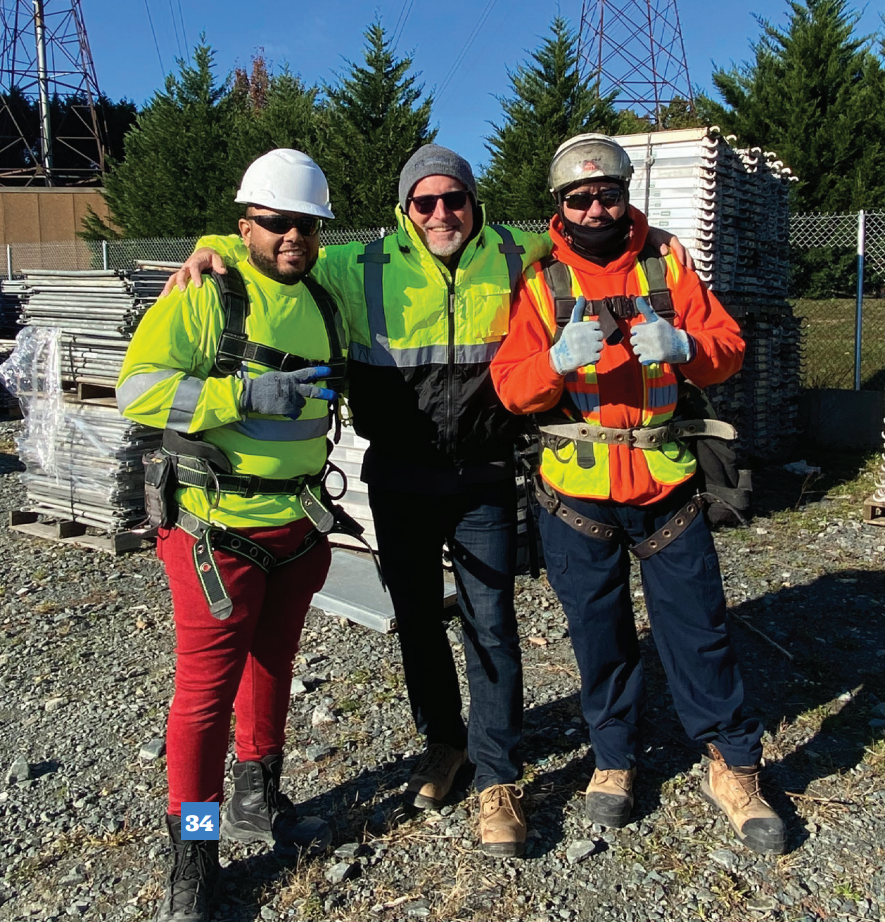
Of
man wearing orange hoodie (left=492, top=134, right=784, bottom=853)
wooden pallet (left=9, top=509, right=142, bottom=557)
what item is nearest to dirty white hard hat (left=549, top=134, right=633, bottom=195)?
man wearing orange hoodie (left=492, top=134, right=784, bottom=853)

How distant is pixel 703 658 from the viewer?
307 centimetres

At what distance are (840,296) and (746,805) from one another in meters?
16.5

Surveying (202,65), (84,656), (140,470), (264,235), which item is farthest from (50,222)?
(264,235)

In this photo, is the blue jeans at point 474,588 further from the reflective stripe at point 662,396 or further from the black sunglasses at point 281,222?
the black sunglasses at point 281,222

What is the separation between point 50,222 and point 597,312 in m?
29.7

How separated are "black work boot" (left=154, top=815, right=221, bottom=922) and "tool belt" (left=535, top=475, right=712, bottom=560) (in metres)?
1.58

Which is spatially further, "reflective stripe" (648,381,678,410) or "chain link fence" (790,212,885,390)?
"chain link fence" (790,212,885,390)

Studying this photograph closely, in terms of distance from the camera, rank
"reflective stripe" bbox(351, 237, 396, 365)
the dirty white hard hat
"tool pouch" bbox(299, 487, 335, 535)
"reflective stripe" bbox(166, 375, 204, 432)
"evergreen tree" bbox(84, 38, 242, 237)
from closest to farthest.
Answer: "reflective stripe" bbox(166, 375, 204, 432) → "tool pouch" bbox(299, 487, 335, 535) → the dirty white hard hat → "reflective stripe" bbox(351, 237, 396, 365) → "evergreen tree" bbox(84, 38, 242, 237)

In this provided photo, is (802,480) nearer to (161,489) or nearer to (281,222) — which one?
(281,222)

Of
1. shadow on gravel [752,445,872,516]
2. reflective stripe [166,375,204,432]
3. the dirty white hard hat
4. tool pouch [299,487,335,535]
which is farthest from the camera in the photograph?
shadow on gravel [752,445,872,516]

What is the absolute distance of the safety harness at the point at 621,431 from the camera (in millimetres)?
2945

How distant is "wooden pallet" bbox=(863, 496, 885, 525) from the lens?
6930 mm

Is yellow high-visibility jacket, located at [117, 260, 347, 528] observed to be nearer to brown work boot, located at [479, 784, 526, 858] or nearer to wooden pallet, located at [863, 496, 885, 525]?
brown work boot, located at [479, 784, 526, 858]

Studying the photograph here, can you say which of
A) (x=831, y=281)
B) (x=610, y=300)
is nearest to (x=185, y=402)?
(x=610, y=300)
